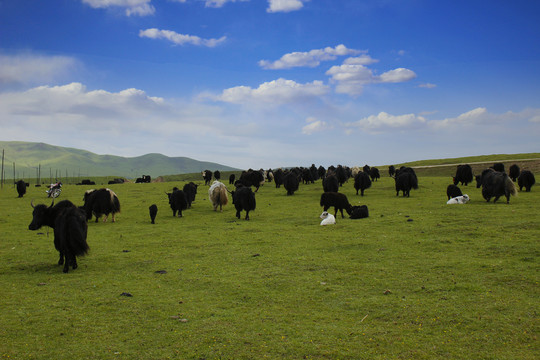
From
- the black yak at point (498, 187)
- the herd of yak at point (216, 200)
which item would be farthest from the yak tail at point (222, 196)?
the black yak at point (498, 187)

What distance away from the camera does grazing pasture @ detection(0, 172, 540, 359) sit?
5.62m

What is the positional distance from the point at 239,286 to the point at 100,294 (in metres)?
2.97

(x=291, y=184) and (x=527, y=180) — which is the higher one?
(x=527, y=180)

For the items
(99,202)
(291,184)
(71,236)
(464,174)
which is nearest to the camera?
(71,236)

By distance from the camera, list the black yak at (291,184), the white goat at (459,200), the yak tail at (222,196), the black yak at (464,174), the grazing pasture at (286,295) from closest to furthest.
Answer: the grazing pasture at (286,295) → the white goat at (459,200) → the yak tail at (222,196) → the black yak at (291,184) → the black yak at (464,174)

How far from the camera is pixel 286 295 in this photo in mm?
7727

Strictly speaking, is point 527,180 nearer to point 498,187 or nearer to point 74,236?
point 498,187

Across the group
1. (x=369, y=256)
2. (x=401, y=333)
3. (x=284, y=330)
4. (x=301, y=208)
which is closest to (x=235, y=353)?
(x=284, y=330)

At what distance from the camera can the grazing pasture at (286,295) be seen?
5.62m

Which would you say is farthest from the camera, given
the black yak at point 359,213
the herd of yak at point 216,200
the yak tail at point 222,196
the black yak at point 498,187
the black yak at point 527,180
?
the black yak at point 527,180

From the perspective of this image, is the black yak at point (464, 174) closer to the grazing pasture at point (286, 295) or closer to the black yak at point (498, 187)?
the black yak at point (498, 187)

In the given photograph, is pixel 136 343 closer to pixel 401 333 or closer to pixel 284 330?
pixel 284 330

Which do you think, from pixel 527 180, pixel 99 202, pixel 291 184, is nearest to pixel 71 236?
pixel 99 202

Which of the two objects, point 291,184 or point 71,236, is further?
point 291,184
